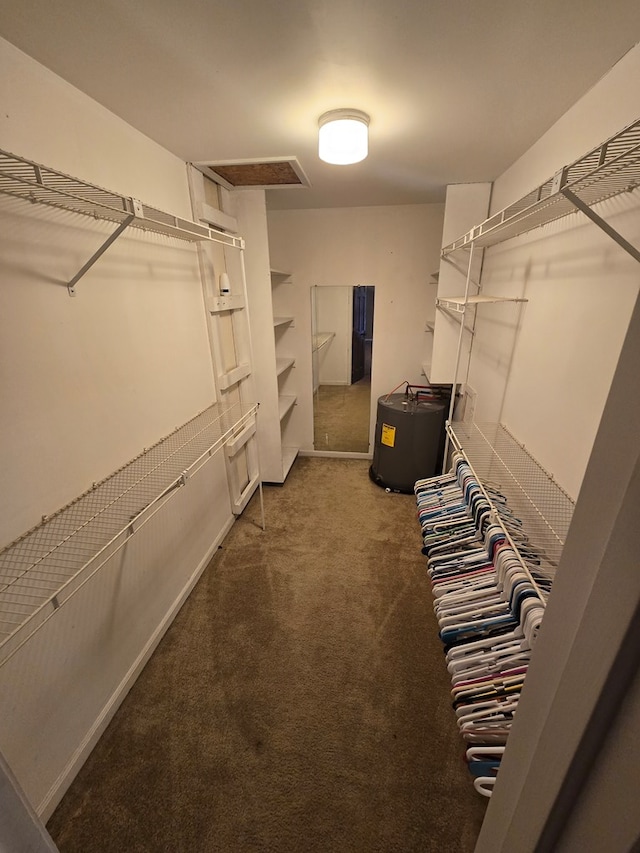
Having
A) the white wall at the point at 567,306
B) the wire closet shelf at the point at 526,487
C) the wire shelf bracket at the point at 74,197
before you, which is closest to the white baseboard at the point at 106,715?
the wire shelf bracket at the point at 74,197

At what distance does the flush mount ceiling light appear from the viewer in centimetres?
133

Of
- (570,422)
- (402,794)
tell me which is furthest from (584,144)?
(402,794)

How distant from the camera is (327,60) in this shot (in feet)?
3.35

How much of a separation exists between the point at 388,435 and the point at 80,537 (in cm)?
228

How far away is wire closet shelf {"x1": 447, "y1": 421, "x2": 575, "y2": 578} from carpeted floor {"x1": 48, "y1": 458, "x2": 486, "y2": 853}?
85 centimetres

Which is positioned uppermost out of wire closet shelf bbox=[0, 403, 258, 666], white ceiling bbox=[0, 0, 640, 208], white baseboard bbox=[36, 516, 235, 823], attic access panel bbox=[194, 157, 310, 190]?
attic access panel bbox=[194, 157, 310, 190]

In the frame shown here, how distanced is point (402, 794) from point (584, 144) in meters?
2.37

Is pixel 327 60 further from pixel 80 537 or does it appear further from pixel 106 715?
pixel 106 715

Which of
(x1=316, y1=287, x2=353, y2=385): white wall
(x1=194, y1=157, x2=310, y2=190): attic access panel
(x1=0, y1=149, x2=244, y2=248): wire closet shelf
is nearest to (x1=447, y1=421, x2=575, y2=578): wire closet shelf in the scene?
(x1=0, y1=149, x2=244, y2=248): wire closet shelf

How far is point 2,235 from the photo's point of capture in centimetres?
98

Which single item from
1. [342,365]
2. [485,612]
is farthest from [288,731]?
[342,365]

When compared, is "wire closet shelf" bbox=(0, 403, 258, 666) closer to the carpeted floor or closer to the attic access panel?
the carpeted floor

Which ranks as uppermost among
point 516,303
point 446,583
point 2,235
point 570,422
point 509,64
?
point 509,64

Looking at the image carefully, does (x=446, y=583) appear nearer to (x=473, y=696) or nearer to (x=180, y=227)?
(x=473, y=696)
